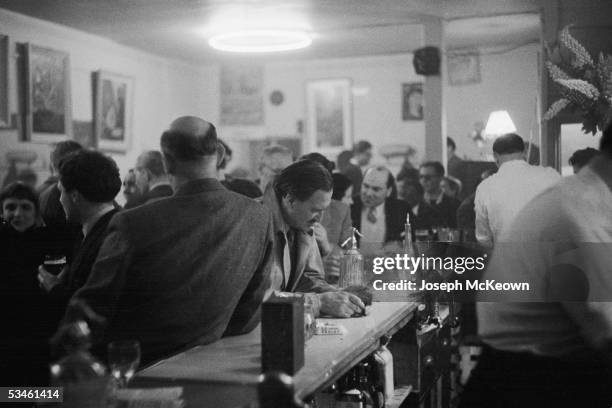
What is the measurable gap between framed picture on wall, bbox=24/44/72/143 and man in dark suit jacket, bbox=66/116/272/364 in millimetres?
4627

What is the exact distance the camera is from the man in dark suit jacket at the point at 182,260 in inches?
74.5

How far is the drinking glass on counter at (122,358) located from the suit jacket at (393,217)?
3.01 metres

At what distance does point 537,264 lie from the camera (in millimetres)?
1801

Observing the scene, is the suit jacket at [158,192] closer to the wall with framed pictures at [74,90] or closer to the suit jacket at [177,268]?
the suit jacket at [177,268]

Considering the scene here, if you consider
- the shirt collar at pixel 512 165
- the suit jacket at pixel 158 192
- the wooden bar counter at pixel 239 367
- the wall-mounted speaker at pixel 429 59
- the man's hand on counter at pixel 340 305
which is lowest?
the wooden bar counter at pixel 239 367

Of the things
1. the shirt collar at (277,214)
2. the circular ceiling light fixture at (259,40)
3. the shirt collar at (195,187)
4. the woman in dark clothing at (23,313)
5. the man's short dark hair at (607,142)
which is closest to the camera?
the man's short dark hair at (607,142)

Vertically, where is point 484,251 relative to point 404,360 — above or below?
above

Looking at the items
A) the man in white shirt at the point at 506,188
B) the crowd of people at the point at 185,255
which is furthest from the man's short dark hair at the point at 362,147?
the crowd of people at the point at 185,255

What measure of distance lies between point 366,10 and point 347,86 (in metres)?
2.92

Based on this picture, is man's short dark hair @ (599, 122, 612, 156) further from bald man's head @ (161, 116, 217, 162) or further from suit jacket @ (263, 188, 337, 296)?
suit jacket @ (263, 188, 337, 296)

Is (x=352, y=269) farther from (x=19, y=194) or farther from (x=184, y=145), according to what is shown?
(x=19, y=194)

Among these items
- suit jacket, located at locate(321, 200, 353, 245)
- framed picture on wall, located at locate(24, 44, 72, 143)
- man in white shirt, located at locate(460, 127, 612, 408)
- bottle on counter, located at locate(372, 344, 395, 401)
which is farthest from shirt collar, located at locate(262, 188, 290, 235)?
framed picture on wall, located at locate(24, 44, 72, 143)

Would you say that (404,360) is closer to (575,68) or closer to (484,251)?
(484,251)

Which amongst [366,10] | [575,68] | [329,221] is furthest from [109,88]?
[575,68]
